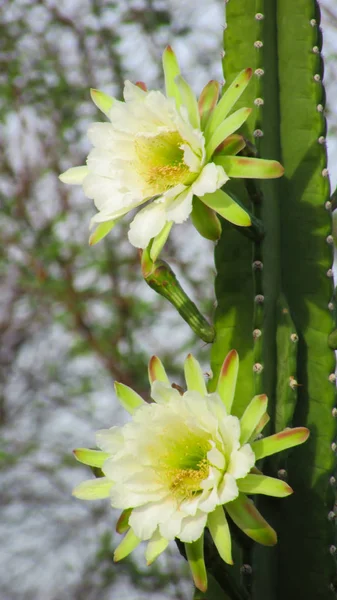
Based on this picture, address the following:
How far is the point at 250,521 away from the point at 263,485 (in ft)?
0.14

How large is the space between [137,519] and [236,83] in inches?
21.2

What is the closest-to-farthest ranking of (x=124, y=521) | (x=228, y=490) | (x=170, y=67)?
(x=228, y=490) < (x=124, y=521) < (x=170, y=67)

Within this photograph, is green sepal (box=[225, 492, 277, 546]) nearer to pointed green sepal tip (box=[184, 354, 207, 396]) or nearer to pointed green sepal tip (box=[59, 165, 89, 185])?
pointed green sepal tip (box=[184, 354, 207, 396])

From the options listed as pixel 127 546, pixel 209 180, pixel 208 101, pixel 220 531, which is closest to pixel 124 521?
pixel 127 546

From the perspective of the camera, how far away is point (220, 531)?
975 mm

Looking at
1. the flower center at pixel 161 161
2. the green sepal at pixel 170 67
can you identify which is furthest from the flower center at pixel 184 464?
the green sepal at pixel 170 67

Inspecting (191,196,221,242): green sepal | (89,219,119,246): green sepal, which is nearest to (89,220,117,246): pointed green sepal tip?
(89,219,119,246): green sepal

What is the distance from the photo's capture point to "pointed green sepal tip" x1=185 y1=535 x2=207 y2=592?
38.9 inches

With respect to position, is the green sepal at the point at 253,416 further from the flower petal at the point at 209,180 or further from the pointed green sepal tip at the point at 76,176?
the pointed green sepal tip at the point at 76,176

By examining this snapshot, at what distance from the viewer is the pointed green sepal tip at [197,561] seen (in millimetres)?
988

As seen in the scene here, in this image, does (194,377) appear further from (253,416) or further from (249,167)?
(249,167)

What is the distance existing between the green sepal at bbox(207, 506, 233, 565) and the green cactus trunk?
114 millimetres

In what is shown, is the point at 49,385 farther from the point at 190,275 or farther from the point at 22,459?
the point at 190,275

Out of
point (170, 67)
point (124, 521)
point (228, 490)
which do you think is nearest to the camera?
point (228, 490)
